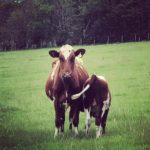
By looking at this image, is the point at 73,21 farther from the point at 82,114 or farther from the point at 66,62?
the point at 66,62

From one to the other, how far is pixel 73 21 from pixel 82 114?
2.42 m

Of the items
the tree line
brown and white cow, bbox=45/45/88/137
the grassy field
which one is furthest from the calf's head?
the tree line

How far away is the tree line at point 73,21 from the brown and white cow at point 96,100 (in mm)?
2781

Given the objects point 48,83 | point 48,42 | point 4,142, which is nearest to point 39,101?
point 48,42

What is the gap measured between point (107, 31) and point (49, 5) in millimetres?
1739

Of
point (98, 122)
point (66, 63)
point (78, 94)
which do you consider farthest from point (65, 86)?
point (98, 122)

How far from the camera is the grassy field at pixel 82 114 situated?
29.9 ft

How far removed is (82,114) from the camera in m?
12.7

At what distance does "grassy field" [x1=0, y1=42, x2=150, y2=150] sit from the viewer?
9102 mm

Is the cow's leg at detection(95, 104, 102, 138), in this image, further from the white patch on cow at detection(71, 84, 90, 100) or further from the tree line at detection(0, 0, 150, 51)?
the tree line at detection(0, 0, 150, 51)

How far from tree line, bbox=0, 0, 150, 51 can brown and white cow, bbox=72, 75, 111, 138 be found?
9.12 feet

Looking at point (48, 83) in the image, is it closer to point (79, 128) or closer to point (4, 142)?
point (79, 128)

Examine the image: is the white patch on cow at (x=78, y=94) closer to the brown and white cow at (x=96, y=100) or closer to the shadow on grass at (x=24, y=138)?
the brown and white cow at (x=96, y=100)

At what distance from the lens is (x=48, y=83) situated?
37.8 feet
